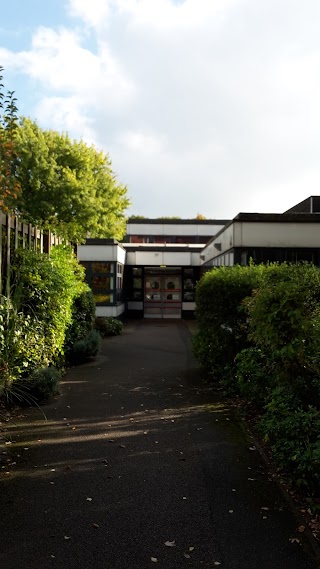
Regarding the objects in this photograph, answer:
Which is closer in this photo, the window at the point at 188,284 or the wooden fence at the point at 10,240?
the wooden fence at the point at 10,240

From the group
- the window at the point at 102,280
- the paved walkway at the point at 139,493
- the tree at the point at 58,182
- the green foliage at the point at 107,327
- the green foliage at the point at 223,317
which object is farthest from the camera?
the tree at the point at 58,182

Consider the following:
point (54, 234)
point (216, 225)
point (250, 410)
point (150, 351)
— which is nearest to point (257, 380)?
point (250, 410)

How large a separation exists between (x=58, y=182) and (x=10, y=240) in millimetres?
15990

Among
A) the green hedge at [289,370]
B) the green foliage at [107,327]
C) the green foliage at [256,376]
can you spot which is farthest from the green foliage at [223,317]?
the green foliage at [107,327]

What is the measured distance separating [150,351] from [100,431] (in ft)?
25.3

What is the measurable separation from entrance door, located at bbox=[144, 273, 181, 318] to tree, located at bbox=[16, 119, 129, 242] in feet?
13.8

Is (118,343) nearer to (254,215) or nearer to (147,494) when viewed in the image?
(254,215)

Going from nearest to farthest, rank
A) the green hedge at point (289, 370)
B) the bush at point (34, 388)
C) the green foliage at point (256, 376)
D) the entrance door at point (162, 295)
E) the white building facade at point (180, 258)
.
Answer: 1. the green hedge at point (289, 370)
2. the green foliage at point (256, 376)
3. the bush at point (34, 388)
4. the white building facade at point (180, 258)
5. the entrance door at point (162, 295)

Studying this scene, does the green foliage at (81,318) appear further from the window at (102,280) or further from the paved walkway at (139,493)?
the window at (102,280)

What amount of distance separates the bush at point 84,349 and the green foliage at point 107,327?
19.7 feet

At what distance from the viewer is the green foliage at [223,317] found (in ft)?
29.7

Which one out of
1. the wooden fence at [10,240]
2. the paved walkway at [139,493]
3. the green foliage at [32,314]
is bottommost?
the paved walkway at [139,493]

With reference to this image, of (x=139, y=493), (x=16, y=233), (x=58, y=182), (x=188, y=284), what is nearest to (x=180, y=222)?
(x=188, y=284)

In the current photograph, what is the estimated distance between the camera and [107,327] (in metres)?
18.2
